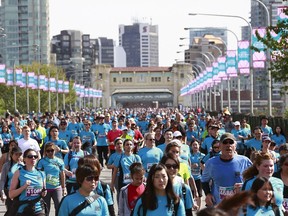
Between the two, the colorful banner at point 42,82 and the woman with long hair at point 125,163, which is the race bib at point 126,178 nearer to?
the woman with long hair at point 125,163

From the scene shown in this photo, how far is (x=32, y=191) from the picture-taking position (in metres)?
10.6

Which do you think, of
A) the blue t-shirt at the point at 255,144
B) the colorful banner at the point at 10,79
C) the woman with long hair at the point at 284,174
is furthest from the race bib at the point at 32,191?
the colorful banner at the point at 10,79

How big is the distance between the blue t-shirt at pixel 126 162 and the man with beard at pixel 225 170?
10.5 feet

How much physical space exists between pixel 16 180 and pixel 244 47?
3129 centimetres

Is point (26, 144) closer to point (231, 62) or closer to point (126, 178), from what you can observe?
point (126, 178)

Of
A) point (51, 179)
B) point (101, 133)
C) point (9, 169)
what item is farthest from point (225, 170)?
point (101, 133)

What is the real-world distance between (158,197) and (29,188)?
3043mm

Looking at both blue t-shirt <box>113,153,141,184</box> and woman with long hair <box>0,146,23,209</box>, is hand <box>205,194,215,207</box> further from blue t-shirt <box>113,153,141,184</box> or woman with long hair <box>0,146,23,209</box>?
blue t-shirt <box>113,153,141,184</box>

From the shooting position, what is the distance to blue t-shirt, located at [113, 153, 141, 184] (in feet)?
44.1

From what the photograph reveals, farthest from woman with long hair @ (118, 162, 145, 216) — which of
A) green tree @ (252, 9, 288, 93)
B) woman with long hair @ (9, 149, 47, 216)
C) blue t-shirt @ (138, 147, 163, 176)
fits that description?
green tree @ (252, 9, 288, 93)

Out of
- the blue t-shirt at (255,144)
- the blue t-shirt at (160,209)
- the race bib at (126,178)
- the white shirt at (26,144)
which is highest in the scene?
the white shirt at (26,144)

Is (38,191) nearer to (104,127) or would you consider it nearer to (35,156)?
(35,156)

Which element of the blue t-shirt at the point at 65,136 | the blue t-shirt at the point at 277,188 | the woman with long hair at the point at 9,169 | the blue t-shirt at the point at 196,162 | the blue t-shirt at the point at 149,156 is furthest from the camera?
the blue t-shirt at the point at 65,136

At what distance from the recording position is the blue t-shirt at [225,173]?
33.4 feet
